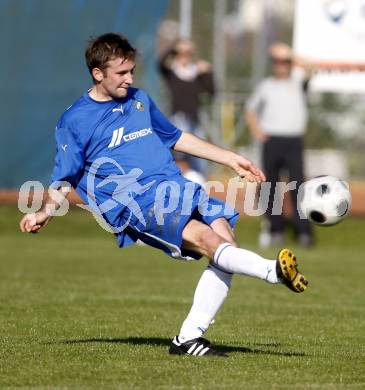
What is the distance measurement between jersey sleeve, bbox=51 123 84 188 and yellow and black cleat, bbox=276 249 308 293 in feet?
4.34

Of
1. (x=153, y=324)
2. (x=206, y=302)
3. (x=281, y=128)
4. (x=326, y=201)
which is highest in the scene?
(x=326, y=201)

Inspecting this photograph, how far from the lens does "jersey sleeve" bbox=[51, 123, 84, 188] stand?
6.43m

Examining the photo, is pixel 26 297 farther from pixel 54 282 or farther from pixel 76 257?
pixel 76 257

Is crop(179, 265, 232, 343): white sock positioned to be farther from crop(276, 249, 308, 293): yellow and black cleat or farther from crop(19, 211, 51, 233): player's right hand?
crop(19, 211, 51, 233): player's right hand

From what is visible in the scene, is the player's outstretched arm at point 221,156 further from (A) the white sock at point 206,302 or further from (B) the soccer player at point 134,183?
(A) the white sock at point 206,302

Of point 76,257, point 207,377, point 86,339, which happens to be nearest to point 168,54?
point 76,257

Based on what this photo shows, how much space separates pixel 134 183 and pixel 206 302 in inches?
30.5

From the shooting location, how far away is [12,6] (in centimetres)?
1616

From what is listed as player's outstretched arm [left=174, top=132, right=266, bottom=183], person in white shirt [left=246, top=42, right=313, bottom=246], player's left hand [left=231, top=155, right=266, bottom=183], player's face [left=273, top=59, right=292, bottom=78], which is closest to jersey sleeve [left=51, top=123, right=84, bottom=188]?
player's outstretched arm [left=174, top=132, right=266, bottom=183]

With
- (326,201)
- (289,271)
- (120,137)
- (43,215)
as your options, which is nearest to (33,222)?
(43,215)

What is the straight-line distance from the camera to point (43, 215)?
6336 mm

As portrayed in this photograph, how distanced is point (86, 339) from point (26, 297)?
251 centimetres

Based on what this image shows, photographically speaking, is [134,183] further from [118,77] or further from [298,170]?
[298,170]

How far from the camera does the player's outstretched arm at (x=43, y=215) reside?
629 cm
